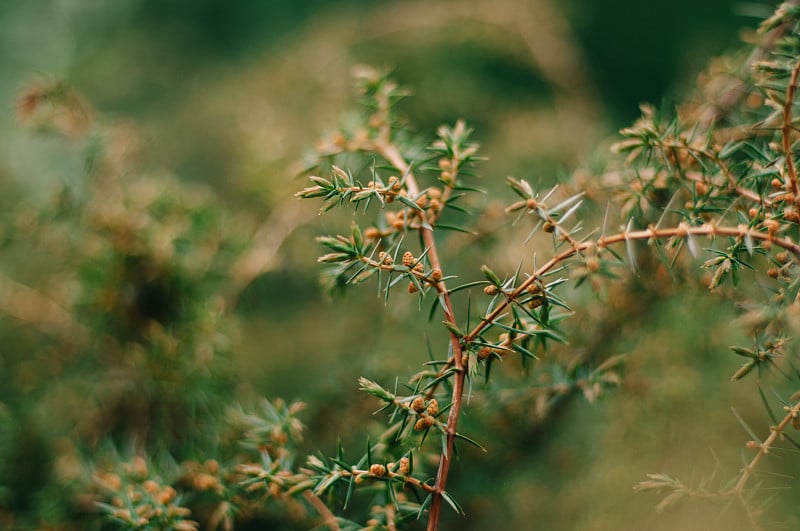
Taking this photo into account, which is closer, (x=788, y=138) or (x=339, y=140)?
(x=788, y=138)

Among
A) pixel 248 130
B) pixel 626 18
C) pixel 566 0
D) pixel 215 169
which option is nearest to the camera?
pixel 248 130

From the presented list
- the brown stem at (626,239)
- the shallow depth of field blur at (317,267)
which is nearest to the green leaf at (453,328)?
the brown stem at (626,239)

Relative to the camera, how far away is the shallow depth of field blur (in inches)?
30.3

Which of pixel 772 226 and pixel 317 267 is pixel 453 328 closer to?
pixel 772 226

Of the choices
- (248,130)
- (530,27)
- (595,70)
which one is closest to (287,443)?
(248,130)

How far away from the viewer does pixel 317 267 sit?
101cm

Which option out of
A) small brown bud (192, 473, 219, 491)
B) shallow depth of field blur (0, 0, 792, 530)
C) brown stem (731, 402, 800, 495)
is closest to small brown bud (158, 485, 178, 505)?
small brown bud (192, 473, 219, 491)

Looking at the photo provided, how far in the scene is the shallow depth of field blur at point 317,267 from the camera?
770 millimetres

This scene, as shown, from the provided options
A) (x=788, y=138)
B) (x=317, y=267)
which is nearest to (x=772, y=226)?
(x=788, y=138)

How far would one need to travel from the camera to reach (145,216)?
844 mm

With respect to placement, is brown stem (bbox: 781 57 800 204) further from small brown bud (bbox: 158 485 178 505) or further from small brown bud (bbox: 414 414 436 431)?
small brown bud (bbox: 158 485 178 505)

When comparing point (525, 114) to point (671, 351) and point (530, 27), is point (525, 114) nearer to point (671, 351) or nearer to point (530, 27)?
point (530, 27)

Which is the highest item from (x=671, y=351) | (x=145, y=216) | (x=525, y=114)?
(x=145, y=216)

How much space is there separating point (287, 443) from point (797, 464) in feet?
1.76
